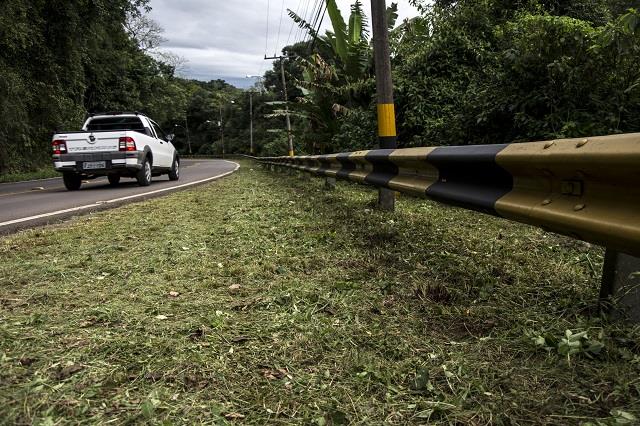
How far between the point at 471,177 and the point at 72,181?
34.6ft

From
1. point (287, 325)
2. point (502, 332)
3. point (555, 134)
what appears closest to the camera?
point (502, 332)

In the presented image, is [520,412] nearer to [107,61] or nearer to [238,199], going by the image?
[238,199]

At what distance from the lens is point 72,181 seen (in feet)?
35.5

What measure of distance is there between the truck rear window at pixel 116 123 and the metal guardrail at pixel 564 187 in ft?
35.9

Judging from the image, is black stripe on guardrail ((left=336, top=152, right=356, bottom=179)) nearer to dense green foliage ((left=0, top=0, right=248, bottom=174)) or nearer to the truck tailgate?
the truck tailgate

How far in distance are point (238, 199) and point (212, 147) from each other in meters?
76.6

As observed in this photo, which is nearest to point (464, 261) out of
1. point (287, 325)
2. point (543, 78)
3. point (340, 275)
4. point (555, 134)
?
point (340, 275)

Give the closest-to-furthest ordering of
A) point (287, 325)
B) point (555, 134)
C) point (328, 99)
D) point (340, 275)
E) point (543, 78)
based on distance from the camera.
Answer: point (287, 325) < point (340, 275) < point (555, 134) < point (543, 78) < point (328, 99)

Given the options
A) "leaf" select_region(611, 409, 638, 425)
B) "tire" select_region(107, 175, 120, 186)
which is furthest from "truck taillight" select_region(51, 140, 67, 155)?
"leaf" select_region(611, 409, 638, 425)

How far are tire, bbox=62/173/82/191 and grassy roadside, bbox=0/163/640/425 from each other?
818cm

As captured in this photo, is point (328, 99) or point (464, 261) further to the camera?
point (328, 99)

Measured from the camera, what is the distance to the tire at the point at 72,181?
10719mm

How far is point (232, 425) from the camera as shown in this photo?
1.32 m

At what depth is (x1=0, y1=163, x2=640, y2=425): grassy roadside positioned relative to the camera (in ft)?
4.57
